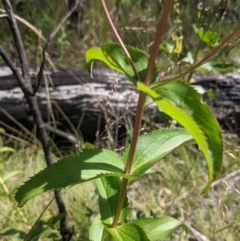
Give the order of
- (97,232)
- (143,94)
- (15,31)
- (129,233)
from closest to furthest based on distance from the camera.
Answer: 1. (143,94)
2. (129,233)
3. (97,232)
4. (15,31)

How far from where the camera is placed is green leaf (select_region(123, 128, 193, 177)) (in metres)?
0.90

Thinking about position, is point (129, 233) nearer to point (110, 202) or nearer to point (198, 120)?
point (110, 202)

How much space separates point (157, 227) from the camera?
3.53 ft

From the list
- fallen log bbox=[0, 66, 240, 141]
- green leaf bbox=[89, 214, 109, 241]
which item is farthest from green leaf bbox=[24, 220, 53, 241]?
fallen log bbox=[0, 66, 240, 141]

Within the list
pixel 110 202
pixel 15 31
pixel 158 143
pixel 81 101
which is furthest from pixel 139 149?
pixel 81 101

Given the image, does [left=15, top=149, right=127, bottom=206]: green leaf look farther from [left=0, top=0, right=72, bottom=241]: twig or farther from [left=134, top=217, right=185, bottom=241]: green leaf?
[left=0, top=0, right=72, bottom=241]: twig

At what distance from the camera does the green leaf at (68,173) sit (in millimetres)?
790

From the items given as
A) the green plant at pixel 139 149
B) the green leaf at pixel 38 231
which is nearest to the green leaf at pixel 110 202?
the green plant at pixel 139 149

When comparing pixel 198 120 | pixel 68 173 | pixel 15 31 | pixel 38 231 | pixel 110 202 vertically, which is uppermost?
pixel 15 31

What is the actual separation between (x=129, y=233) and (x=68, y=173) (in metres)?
0.17

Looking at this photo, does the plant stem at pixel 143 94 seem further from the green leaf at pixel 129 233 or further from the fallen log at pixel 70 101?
the fallen log at pixel 70 101

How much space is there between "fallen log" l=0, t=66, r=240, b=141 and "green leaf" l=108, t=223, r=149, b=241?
193 cm

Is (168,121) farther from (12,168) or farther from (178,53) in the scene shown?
(12,168)

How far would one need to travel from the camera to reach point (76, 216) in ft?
7.22
